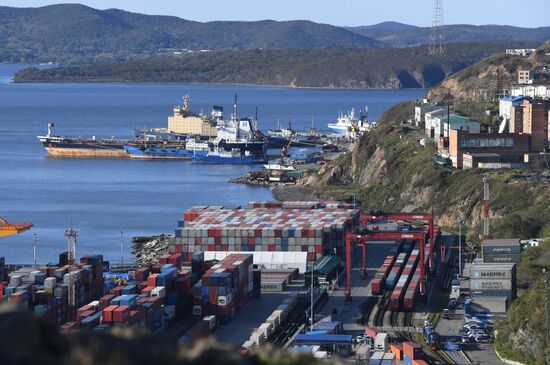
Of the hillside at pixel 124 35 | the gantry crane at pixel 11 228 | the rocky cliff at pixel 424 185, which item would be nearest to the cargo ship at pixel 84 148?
the rocky cliff at pixel 424 185

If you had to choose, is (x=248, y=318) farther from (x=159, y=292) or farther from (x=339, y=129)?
(x=339, y=129)

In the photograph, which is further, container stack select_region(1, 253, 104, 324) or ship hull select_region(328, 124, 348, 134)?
ship hull select_region(328, 124, 348, 134)

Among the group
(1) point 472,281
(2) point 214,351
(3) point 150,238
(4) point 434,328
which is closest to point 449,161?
(3) point 150,238

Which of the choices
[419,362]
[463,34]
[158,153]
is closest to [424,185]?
[419,362]

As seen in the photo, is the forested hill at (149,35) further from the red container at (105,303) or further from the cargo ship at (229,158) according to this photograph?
the red container at (105,303)

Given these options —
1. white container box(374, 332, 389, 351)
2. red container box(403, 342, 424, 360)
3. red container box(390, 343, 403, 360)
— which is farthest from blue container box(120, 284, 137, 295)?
red container box(403, 342, 424, 360)

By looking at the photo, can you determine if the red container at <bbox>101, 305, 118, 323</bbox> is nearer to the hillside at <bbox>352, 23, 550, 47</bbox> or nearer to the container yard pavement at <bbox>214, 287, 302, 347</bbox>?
the container yard pavement at <bbox>214, 287, 302, 347</bbox>

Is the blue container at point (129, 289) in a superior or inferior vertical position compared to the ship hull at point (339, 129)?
superior
